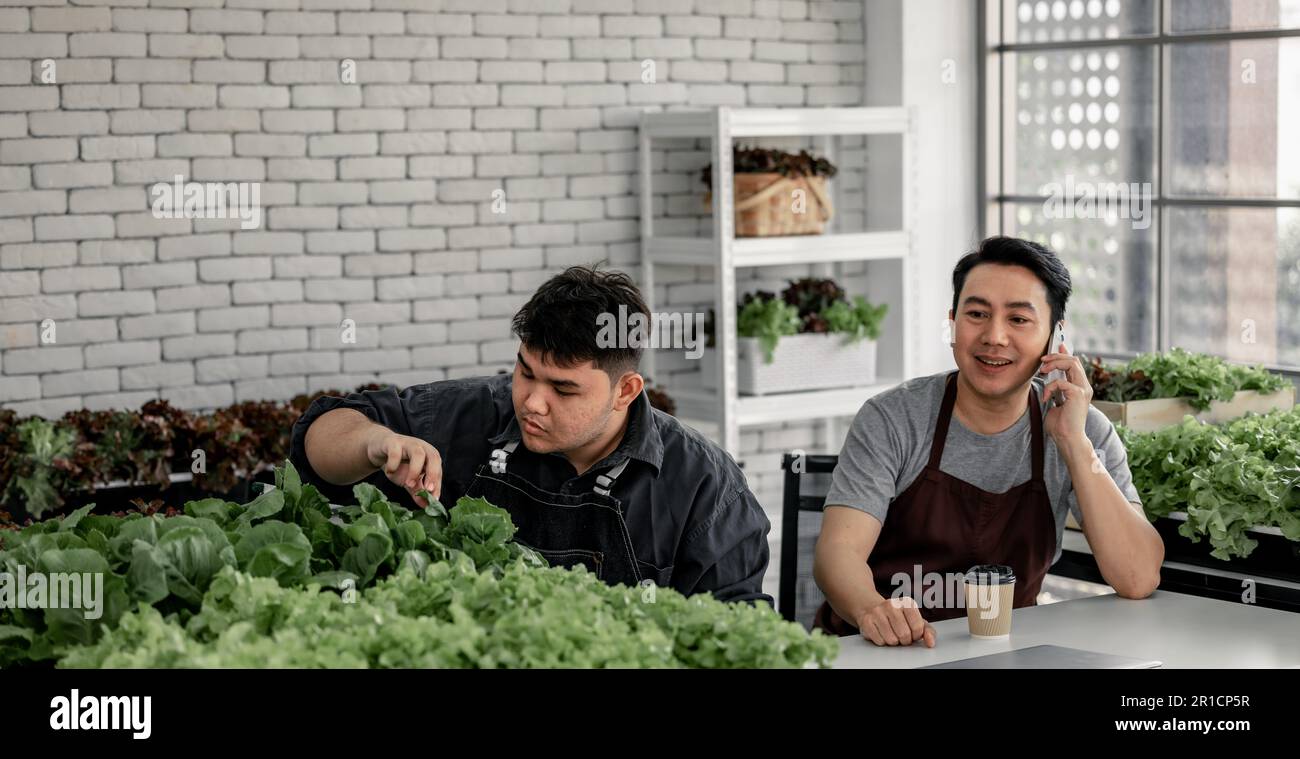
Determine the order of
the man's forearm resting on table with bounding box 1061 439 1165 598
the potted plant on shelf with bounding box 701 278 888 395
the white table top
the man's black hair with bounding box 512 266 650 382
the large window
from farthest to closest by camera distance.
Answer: the potted plant on shelf with bounding box 701 278 888 395 → the large window → the man's forearm resting on table with bounding box 1061 439 1165 598 → the man's black hair with bounding box 512 266 650 382 → the white table top

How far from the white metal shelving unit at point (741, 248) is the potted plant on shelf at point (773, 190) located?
0.15 ft

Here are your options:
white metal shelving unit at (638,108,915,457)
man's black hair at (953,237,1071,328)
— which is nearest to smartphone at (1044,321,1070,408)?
man's black hair at (953,237,1071,328)

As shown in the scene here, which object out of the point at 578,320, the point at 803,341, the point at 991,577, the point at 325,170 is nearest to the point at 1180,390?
the point at 803,341

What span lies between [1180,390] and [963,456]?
1.46m

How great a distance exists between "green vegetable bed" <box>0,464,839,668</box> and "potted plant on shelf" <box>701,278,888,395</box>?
11.1 feet

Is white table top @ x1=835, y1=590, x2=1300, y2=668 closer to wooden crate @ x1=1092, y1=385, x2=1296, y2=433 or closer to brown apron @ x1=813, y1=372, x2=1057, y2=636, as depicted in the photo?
brown apron @ x1=813, y1=372, x2=1057, y2=636

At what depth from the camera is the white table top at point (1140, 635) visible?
2.56m

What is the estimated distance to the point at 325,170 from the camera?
5.23 meters

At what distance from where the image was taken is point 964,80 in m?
6.34

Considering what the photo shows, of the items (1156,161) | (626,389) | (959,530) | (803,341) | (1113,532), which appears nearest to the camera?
(626,389)

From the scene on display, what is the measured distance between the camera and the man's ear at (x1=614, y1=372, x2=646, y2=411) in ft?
9.55

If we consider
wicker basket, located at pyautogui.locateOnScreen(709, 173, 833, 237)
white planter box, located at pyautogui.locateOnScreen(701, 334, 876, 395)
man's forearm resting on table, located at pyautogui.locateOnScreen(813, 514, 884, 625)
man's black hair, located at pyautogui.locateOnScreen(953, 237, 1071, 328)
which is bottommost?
man's forearm resting on table, located at pyautogui.locateOnScreen(813, 514, 884, 625)

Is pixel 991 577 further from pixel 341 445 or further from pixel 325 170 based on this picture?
pixel 325 170
